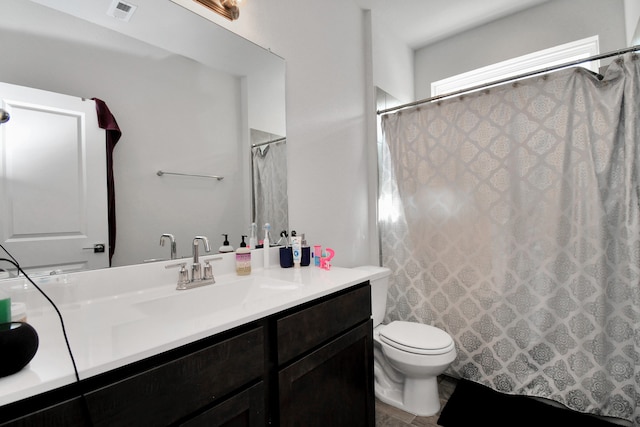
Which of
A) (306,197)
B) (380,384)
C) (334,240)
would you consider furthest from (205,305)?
(380,384)

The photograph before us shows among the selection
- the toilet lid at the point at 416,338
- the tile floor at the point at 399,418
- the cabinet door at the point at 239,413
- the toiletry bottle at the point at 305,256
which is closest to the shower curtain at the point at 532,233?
the toilet lid at the point at 416,338

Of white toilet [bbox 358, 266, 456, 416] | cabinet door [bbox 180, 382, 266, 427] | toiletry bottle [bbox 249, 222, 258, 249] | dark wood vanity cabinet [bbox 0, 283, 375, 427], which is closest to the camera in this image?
dark wood vanity cabinet [bbox 0, 283, 375, 427]

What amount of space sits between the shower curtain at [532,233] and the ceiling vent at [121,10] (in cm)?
168

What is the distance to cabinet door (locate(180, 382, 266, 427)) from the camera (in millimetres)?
705

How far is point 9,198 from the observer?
86 cm

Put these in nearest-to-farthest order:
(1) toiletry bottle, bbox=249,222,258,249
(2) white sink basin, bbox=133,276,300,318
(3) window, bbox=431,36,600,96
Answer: (2) white sink basin, bbox=133,276,300,318 → (1) toiletry bottle, bbox=249,222,258,249 → (3) window, bbox=431,36,600,96

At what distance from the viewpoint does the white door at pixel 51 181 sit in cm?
87

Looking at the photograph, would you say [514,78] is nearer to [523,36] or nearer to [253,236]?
[523,36]

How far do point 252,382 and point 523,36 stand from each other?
9.35 feet

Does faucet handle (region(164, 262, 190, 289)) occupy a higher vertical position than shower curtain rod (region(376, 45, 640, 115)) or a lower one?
lower

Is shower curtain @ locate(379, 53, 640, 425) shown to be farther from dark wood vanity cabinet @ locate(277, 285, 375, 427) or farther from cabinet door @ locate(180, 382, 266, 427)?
cabinet door @ locate(180, 382, 266, 427)

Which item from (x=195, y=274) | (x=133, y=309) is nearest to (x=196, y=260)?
(x=195, y=274)

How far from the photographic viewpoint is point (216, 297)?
113 cm

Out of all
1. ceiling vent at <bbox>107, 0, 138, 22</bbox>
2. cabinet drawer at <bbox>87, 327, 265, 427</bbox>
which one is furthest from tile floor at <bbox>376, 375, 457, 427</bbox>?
ceiling vent at <bbox>107, 0, 138, 22</bbox>
